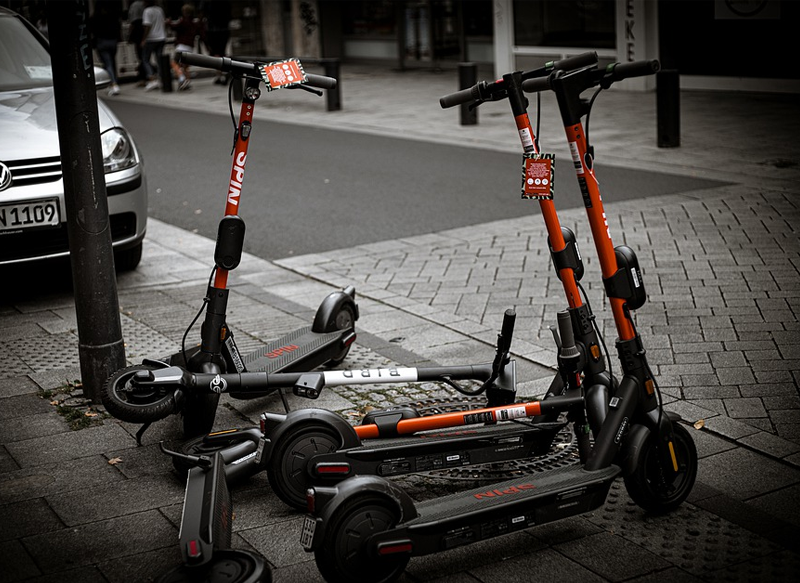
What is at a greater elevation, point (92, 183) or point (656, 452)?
point (92, 183)

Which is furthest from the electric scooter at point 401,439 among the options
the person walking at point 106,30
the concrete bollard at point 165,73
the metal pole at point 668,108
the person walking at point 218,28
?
the person walking at point 218,28

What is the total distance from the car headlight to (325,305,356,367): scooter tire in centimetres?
236

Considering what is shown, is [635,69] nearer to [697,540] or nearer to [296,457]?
[697,540]

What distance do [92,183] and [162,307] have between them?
185 cm

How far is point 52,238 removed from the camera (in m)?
6.19

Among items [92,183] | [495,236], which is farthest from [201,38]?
[92,183]

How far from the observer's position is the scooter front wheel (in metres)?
2.90

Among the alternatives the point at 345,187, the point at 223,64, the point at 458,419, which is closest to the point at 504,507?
the point at 458,419

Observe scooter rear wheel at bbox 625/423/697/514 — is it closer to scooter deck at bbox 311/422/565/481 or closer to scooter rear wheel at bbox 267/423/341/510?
scooter deck at bbox 311/422/565/481

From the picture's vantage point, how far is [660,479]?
337 cm

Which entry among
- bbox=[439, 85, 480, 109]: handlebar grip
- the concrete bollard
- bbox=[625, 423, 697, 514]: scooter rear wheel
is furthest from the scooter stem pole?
the concrete bollard

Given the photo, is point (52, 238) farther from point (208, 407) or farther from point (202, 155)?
point (202, 155)

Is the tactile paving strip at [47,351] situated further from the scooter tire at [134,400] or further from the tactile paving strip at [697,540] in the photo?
the tactile paving strip at [697,540]

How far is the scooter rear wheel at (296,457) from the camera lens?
3.44m
